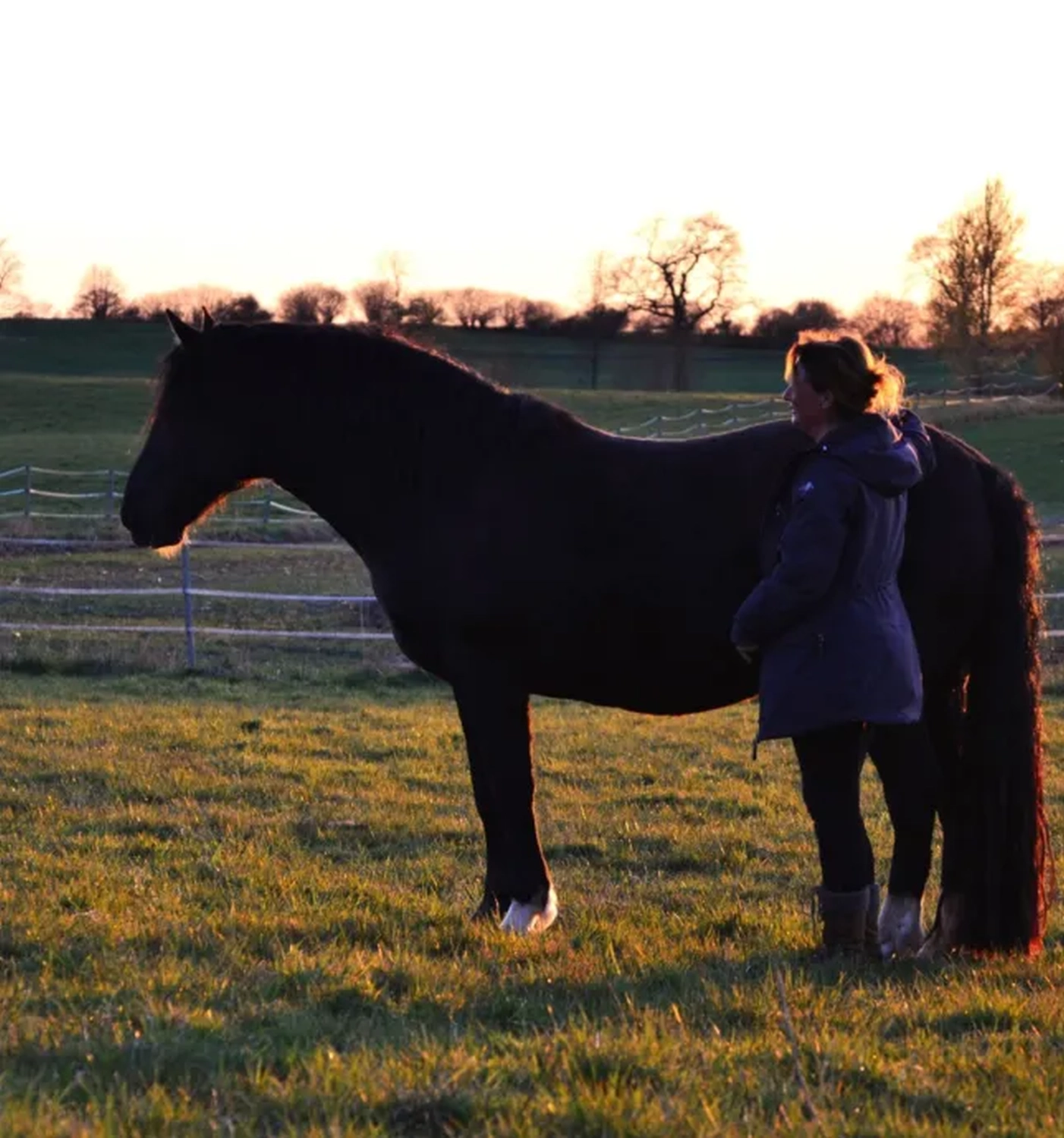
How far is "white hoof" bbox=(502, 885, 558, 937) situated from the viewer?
5355 mm

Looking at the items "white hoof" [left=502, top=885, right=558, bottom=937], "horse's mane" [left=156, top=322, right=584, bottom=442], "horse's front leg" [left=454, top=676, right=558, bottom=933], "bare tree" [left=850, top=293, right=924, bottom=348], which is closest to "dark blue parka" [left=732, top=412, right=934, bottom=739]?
"horse's front leg" [left=454, top=676, right=558, bottom=933]

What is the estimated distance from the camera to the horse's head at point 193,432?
5848 millimetres

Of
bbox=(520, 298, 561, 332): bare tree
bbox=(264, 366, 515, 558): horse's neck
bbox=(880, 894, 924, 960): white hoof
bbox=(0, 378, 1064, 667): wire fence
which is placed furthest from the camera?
bbox=(520, 298, 561, 332): bare tree

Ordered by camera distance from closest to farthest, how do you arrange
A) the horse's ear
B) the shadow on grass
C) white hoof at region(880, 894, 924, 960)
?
1. the shadow on grass
2. white hoof at region(880, 894, 924, 960)
3. the horse's ear

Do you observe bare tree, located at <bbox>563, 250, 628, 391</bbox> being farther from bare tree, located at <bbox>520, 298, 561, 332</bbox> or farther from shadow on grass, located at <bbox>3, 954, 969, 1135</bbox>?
shadow on grass, located at <bbox>3, 954, 969, 1135</bbox>

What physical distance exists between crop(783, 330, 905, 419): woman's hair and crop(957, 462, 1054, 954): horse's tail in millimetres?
916

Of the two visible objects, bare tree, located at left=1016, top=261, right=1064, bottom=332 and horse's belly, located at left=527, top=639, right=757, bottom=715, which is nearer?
horse's belly, located at left=527, top=639, right=757, bottom=715

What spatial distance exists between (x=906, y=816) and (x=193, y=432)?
9.96ft

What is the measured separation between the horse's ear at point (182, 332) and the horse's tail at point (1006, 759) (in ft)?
9.85

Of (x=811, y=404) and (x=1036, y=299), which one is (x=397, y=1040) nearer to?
(x=811, y=404)

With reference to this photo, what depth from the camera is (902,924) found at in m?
5.34

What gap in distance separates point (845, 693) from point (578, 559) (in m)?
1.22

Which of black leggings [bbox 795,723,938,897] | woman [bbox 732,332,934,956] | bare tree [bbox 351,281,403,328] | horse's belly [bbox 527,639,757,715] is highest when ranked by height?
bare tree [bbox 351,281,403,328]

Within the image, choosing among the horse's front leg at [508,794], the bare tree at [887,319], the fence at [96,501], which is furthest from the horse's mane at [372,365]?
the bare tree at [887,319]
